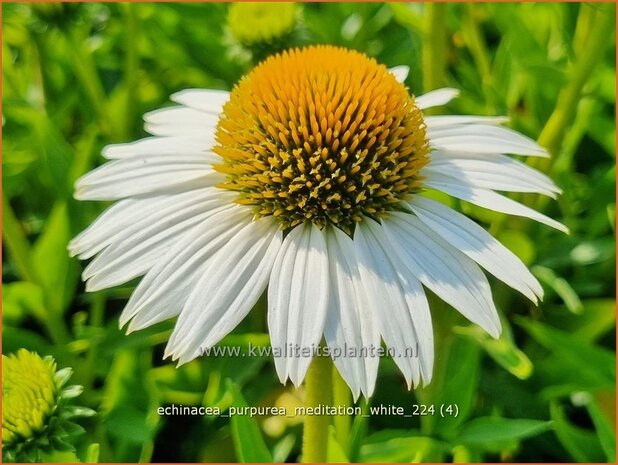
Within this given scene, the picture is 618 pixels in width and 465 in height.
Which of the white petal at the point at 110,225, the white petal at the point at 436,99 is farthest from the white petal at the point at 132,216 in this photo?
the white petal at the point at 436,99

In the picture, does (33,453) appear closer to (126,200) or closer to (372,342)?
(126,200)

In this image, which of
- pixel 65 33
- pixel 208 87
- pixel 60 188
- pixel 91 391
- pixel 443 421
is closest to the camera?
pixel 443 421

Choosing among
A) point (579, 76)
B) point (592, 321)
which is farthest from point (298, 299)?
point (592, 321)

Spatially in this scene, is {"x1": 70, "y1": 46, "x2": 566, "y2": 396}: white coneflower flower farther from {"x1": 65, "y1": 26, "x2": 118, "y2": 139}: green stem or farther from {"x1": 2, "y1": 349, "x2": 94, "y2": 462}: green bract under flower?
{"x1": 65, "y1": 26, "x2": 118, "y2": 139}: green stem

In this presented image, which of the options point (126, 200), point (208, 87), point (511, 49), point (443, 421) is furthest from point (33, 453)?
point (511, 49)

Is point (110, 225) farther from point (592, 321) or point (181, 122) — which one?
point (592, 321)
